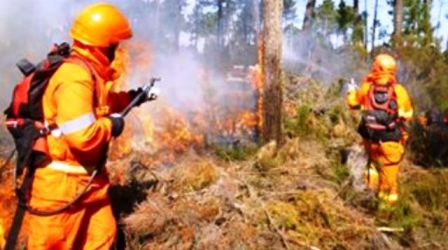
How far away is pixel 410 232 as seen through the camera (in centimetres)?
592

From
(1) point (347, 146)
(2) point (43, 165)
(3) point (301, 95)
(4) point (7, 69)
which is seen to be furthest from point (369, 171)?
(4) point (7, 69)

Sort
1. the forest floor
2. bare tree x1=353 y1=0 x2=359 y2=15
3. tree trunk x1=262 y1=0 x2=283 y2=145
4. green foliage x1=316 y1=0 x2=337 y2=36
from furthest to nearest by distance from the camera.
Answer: green foliage x1=316 y1=0 x2=337 y2=36 < bare tree x1=353 y1=0 x2=359 y2=15 < tree trunk x1=262 y1=0 x2=283 y2=145 < the forest floor

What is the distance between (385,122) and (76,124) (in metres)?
4.42

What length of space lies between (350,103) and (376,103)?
49 cm

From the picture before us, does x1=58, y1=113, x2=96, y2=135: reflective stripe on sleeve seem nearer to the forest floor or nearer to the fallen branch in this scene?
the forest floor

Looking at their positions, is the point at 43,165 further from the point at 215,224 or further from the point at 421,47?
the point at 421,47

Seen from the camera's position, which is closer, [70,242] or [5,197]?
[70,242]

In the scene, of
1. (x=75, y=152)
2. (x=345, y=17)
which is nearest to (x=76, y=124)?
(x=75, y=152)

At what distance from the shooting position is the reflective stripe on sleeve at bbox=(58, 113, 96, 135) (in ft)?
12.3

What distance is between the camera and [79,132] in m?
3.77

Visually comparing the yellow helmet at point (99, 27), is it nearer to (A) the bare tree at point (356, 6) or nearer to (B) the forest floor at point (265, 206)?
(B) the forest floor at point (265, 206)

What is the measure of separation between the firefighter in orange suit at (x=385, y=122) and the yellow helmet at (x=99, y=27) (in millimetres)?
4021

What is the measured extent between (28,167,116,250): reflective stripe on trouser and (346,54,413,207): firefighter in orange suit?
392 cm

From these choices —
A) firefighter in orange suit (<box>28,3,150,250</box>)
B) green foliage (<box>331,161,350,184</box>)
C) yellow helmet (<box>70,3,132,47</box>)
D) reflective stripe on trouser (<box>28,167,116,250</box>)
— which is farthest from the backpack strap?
green foliage (<box>331,161,350,184</box>)
